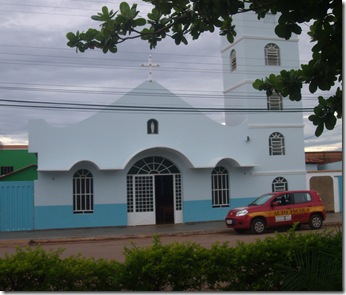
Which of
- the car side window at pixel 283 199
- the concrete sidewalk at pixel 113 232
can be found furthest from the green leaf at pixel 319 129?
the car side window at pixel 283 199

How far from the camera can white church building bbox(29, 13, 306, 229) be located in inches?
756

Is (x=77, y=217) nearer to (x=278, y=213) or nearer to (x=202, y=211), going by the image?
(x=202, y=211)

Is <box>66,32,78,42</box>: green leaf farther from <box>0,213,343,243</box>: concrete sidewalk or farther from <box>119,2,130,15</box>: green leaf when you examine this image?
<box>0,213,343,243</box>: concrete sidewalk

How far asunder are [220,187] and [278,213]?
4.44 m

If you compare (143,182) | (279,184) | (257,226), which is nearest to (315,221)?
(257,226)

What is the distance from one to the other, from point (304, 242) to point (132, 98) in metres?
14.7

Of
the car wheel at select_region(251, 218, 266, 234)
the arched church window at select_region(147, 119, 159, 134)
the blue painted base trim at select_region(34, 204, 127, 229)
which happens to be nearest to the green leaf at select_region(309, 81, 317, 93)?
the car wheel at select_region(251, 218, 266, 234)

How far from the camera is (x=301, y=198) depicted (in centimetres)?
1761

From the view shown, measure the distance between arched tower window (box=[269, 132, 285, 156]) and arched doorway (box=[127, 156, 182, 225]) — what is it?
463 cm

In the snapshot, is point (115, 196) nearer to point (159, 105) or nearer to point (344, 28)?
point (159, 105)

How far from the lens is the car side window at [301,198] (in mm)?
17516

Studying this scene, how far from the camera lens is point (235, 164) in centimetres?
2091

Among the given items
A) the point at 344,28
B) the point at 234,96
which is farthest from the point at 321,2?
the point at 234,96

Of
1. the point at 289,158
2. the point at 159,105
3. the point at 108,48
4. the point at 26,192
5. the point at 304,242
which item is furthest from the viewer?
the point at 289,158
